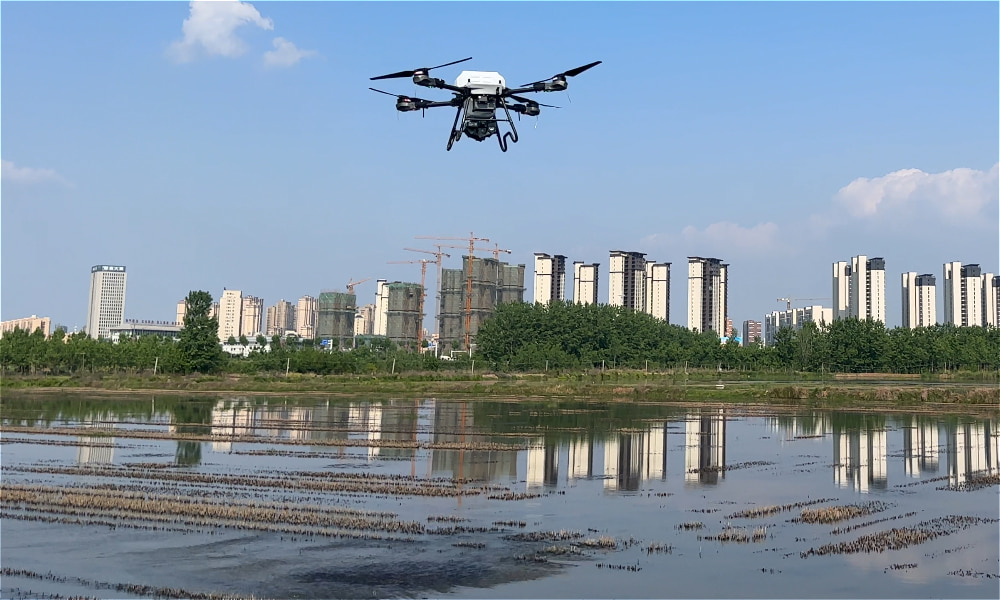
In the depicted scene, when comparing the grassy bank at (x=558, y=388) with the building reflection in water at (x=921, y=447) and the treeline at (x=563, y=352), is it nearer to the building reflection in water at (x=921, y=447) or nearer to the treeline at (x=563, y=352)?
the treeline at (x=563, y=352)

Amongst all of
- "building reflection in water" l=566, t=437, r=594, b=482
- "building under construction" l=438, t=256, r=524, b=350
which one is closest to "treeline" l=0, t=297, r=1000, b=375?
"building under construction" l=438, t=256, r=524, b=350

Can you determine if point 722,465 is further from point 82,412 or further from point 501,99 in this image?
point 82,412

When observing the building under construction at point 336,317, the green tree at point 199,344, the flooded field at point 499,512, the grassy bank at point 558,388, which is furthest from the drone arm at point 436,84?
the building under construction at point 336,317

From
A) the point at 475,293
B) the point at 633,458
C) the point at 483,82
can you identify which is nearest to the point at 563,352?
the point at 475,293

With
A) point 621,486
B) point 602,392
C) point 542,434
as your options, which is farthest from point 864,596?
point 602,392

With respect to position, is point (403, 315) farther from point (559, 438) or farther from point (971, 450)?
point (971, 450)

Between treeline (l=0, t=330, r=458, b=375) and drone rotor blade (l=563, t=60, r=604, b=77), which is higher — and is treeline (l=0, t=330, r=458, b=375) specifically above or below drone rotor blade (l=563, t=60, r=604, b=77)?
below

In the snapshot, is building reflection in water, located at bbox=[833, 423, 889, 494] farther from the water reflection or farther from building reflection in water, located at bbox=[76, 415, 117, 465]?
building reflection in water, located at bbox=[76, 415, 117, 465]

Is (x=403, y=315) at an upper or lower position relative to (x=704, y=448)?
upper
